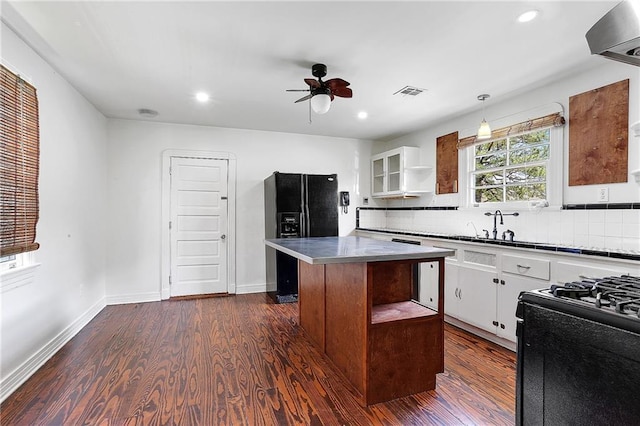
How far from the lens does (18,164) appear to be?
234cm

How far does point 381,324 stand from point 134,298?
12.3 feet

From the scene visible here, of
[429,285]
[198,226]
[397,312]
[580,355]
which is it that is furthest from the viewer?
[198,226]

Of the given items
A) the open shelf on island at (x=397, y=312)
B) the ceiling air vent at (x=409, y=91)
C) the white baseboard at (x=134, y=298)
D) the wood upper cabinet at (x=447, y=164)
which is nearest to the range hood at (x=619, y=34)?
the open shelf on island at (x=397, y=312)

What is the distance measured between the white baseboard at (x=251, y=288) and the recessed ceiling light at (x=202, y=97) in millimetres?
2664

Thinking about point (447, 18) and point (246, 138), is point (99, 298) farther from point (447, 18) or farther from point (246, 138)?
point (447, 18)

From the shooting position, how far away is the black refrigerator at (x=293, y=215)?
4492 millimetres

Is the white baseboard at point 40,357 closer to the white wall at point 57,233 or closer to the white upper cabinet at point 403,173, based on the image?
the white wall at point 57,233

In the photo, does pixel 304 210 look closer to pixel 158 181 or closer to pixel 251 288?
pixel 251 288

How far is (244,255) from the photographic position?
4.96 meters

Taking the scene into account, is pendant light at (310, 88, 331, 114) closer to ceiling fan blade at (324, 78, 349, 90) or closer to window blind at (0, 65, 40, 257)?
ceiling fan blade at (324, 78, 349, 90)

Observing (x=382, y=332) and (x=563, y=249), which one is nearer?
(x=382, y=332)

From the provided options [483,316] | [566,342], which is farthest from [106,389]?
[483,316]

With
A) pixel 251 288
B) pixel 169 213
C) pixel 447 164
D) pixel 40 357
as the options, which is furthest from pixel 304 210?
pixel 40 357

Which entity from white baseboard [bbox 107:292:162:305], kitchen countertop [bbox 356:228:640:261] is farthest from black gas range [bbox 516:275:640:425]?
white baseboard [bbox 107:292:162:305]
